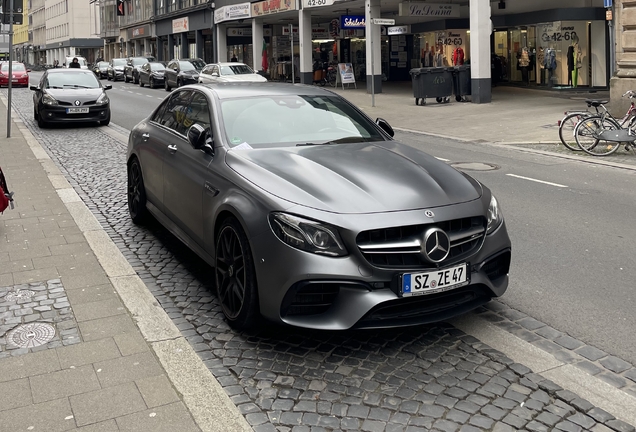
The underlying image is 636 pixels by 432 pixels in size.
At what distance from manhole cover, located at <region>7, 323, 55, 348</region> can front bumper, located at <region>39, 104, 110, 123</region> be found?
1473cm

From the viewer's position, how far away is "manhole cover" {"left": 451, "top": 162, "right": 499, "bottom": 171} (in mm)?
11887

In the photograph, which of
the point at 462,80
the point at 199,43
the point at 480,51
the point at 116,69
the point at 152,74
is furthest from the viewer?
the point at 199,43

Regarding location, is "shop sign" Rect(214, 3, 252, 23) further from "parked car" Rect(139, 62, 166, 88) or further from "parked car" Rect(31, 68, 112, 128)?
"parked car" Rect(31, 68, 112, 128)

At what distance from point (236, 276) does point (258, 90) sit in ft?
7.06

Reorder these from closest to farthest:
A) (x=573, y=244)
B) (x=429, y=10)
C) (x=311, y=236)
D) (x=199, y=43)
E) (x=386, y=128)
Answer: (x=311, y=236), (x=386, y=128), (x=573, y=244), (x=429, y=10), (x=199, y=43)

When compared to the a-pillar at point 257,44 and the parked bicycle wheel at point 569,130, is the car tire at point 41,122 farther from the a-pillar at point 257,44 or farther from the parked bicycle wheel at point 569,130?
the a-pillar at point 257,44

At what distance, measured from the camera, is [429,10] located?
29891 millimetres

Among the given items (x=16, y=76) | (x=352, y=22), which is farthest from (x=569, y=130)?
(x=16, y=76)

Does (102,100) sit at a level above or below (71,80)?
below

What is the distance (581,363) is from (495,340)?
546 millimetres

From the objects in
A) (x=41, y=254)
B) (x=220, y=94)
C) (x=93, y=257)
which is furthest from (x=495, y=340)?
(x=41, y=254)

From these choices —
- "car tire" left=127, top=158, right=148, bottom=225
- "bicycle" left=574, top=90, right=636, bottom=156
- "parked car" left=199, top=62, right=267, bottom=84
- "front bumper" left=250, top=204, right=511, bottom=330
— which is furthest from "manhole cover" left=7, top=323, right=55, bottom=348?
"parked car" left=199, top=62, right=267, bottom=84

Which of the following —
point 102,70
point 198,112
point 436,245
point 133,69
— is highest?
point 102,70

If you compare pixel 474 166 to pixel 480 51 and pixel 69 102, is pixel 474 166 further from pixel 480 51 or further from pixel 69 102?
pixel 480 51
